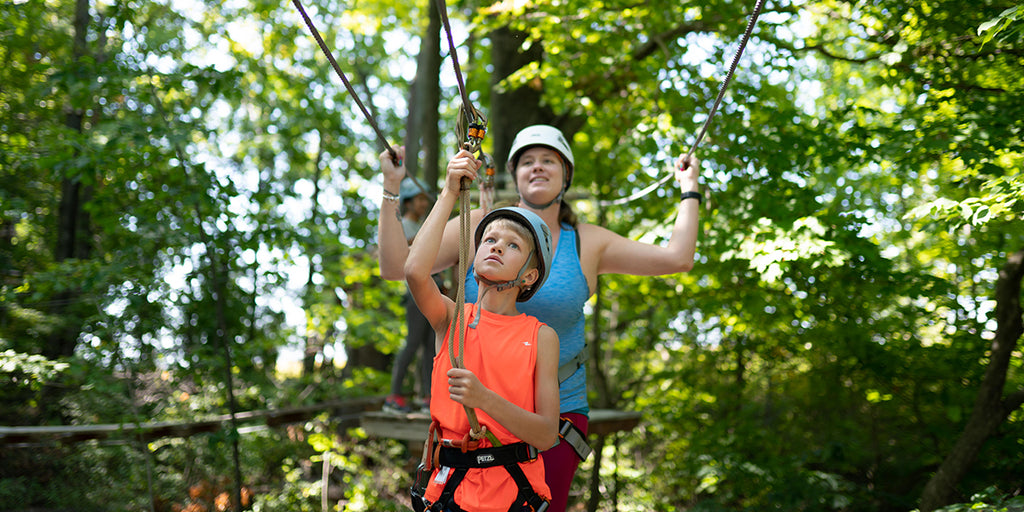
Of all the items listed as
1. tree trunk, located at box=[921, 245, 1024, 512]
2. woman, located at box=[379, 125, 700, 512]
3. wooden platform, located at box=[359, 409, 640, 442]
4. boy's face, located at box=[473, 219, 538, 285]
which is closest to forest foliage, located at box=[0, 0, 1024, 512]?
tree trunk, located at box=[921, 245, 1024, 512]

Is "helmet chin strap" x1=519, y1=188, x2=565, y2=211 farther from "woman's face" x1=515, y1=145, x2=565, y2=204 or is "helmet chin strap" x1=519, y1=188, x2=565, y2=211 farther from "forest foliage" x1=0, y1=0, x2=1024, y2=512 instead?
"forest foliage" x1=0, y1=0, x2=1024, y2=512

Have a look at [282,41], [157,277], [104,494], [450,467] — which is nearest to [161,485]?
[104,494]

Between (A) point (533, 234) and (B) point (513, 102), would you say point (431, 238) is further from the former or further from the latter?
(B) point (513, 102)

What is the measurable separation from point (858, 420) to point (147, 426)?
18.5ft

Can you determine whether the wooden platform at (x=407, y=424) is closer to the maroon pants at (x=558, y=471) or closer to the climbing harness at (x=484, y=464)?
the maroon pants at (x=558, y=471)

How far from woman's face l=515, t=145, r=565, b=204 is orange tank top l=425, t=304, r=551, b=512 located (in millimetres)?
580

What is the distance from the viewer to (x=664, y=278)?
22.9 feet

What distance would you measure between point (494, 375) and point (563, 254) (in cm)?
57

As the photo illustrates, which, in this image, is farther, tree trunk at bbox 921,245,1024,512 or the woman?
tree trunk at bbox 921,245,1024,512

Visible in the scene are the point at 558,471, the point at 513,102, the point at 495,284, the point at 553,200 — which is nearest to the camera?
the point at 495,284

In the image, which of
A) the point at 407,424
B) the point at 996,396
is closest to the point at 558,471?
the point at 407,424

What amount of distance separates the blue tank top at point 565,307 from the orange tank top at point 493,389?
9.0 inches

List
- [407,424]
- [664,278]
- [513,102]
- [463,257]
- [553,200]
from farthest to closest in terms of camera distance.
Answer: [664,278] < [513,102] < [407,424] < [553,200] < [463,257]

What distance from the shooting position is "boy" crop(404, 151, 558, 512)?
5.22 feet
